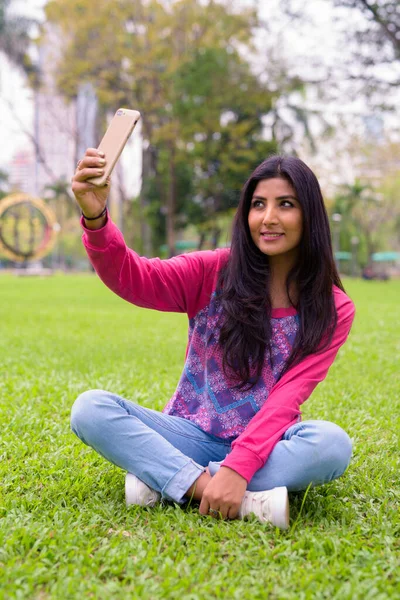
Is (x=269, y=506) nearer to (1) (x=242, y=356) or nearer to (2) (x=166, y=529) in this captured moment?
(2) (x=166, y=529)

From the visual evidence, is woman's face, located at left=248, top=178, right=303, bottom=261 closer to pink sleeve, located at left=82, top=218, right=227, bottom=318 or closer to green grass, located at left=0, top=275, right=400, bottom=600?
pink sleeve, located at left=82, top=218, right=227, bottom=318

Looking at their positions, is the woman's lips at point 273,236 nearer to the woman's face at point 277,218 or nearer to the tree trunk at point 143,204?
the woman's face at point 277,218

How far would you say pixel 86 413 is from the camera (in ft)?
7.06

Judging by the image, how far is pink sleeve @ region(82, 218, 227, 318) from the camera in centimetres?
206

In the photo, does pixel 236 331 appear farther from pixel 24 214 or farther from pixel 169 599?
pixel 24 214

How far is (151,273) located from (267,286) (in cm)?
43

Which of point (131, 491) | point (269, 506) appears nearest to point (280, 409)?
point (269, 506)

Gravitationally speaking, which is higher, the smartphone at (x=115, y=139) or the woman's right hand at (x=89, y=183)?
the smartphone at (x=115, y=139)

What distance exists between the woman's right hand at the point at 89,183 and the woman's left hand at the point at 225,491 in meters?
0.89

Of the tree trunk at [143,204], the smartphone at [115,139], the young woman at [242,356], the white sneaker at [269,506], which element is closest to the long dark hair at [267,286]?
the young woman at [242,356]

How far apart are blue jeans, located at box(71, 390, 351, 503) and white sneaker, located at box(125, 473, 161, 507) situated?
0.06 feet

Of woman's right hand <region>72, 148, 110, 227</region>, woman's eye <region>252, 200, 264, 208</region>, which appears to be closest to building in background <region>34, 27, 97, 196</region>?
woman's eye <region>252, 200, 264, 208</region>

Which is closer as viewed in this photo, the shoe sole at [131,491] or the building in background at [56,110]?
the shoe sole at [131,491]

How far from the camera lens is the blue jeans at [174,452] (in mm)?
2104
